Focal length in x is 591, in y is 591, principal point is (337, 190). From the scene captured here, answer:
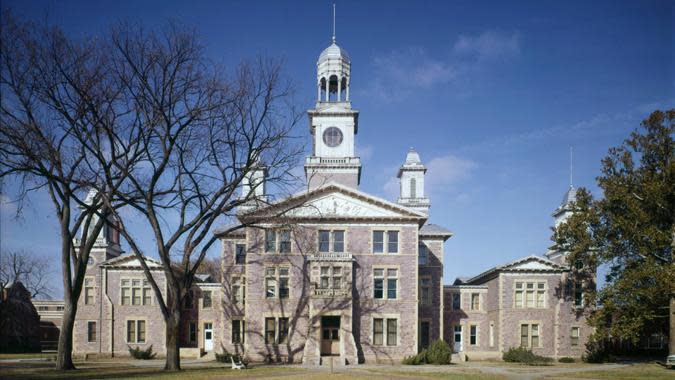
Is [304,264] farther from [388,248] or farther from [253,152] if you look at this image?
[253,152]

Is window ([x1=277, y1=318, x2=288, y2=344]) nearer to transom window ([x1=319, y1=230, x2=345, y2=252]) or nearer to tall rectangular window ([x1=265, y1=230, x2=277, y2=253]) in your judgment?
tall rectangular window ([x1=265, y1=230, x2=277, y2=253])

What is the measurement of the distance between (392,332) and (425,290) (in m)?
9.20

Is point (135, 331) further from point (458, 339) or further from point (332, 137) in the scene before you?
point (458, 339)

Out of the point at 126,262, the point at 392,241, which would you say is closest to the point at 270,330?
the point at 392,241

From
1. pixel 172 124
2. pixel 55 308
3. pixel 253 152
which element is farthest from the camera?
pixel 55 308

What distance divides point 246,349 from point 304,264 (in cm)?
778

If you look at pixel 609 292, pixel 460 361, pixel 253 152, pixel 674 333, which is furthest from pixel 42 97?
pixel 674 333

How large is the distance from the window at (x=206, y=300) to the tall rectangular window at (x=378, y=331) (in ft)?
58.8

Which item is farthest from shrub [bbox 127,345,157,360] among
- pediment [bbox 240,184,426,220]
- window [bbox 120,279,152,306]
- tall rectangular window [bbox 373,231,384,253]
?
tall rectangular window [bbox 373,231,384,253]

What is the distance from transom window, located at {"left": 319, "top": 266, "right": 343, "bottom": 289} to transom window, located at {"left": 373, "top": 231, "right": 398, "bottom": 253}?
3.63 meters

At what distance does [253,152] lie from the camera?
1319 inches

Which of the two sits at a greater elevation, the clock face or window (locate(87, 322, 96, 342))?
the clock face

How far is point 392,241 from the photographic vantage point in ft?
154

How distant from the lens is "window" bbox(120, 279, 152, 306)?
5438 cm
